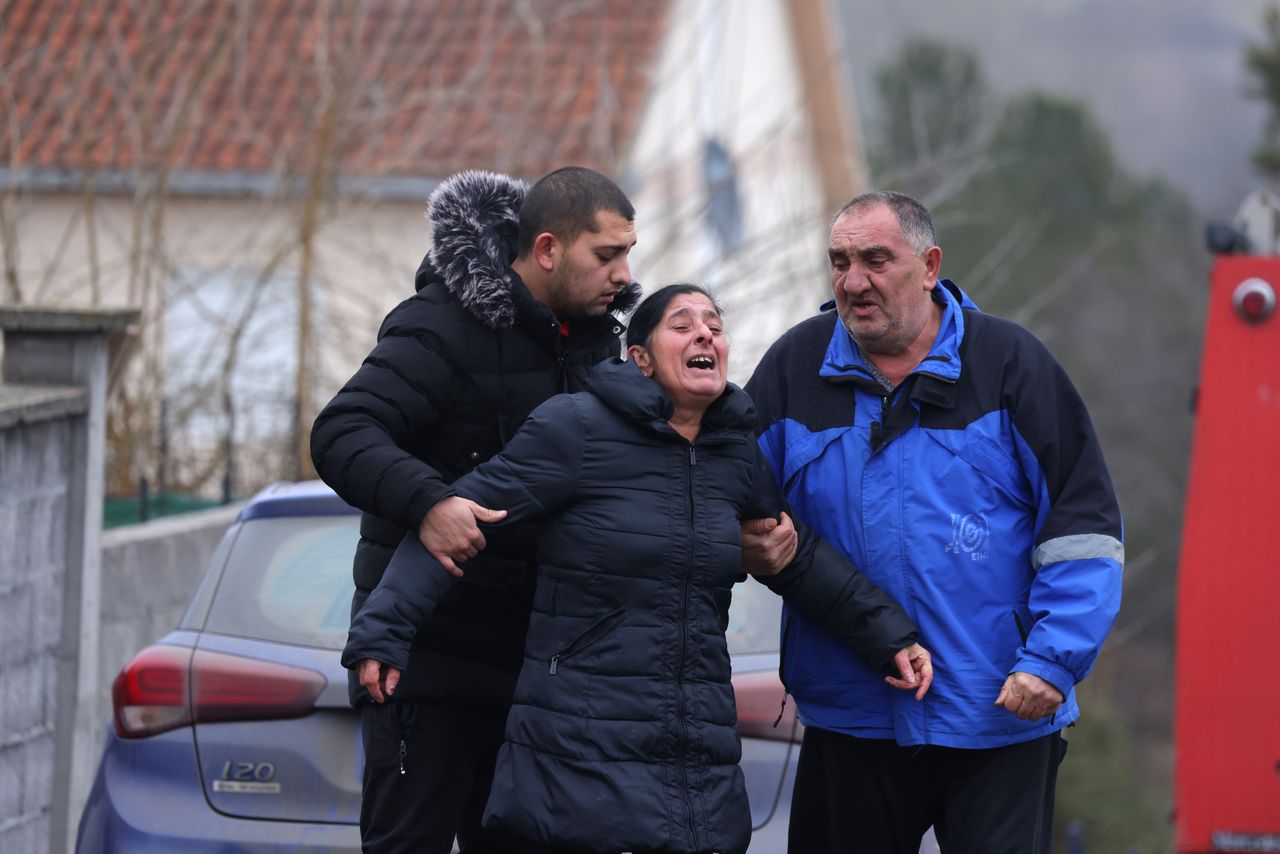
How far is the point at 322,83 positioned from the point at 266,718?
21.3 ft

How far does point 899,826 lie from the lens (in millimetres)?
4102

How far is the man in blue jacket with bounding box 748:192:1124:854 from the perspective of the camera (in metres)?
3.94

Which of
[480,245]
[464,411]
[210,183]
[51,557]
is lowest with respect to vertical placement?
[51,557]

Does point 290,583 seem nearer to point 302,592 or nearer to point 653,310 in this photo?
point 302,592

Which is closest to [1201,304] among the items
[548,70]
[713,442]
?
[548,70]

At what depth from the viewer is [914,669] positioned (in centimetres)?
393

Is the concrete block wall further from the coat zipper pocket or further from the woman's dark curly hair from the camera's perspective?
the coat zipper pocket

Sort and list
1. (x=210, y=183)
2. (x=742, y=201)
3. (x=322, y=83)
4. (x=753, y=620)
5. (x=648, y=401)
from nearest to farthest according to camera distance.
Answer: (x=648, y=401) → (x=753, y=620) → (x=322, y=83) → (x=210, y=183) → (x=742, y=201)

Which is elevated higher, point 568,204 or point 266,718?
point 568,204

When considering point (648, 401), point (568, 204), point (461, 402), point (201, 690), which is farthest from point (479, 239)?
point (201, 690)

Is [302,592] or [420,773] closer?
[420,773]

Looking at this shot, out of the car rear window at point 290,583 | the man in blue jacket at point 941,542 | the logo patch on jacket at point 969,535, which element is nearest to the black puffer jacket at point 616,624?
the man in blue jacket at point 941,542

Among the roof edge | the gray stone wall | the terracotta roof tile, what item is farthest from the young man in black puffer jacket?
the terracotta roof tile

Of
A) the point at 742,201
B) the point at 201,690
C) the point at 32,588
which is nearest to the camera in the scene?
the point at 201,690
